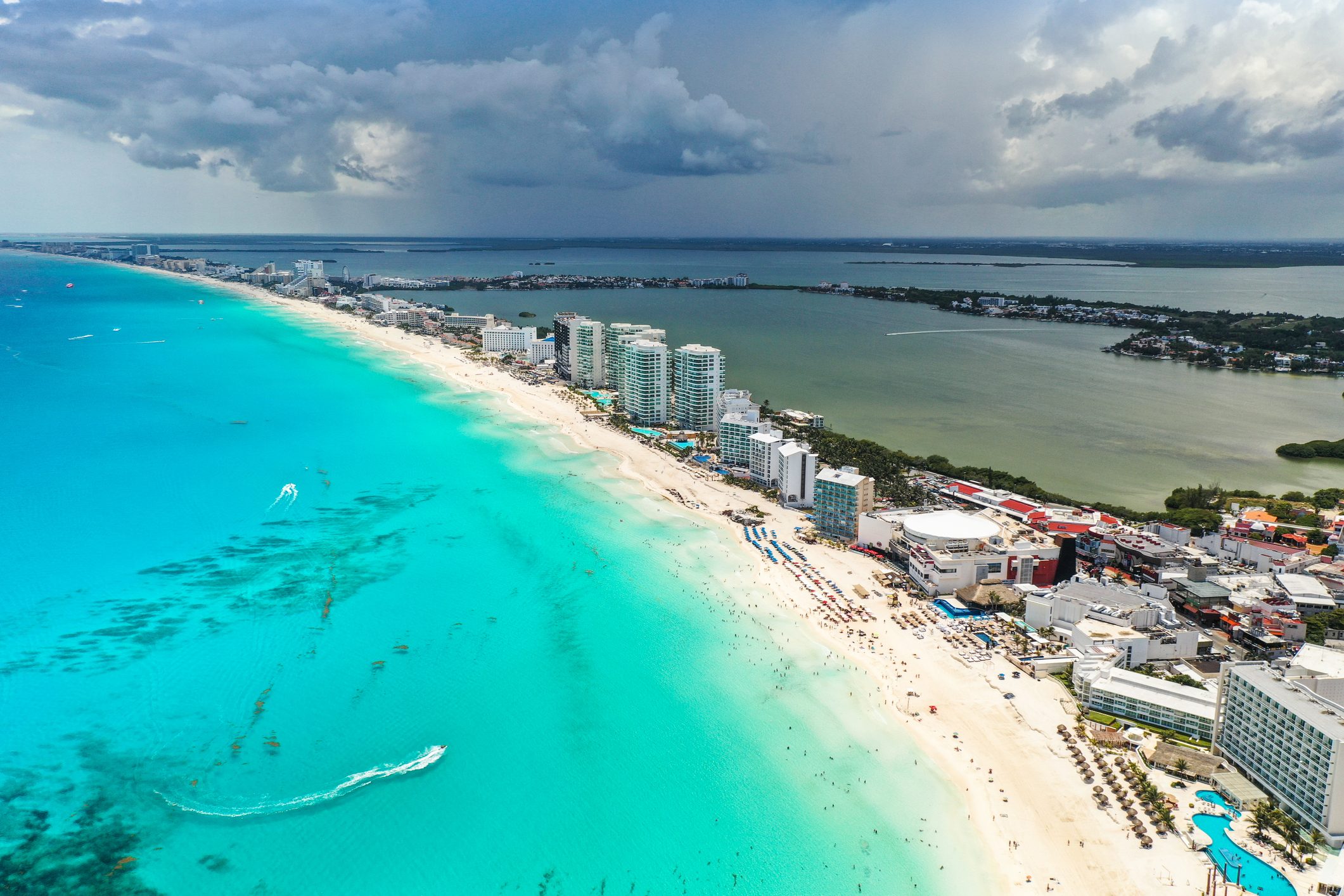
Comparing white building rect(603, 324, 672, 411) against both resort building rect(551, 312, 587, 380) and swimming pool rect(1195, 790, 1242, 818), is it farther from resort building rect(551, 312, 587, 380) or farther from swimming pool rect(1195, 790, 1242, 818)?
swimming pool rect(1195, 790, 1242, 818)

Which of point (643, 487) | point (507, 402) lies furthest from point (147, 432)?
point (643, 487)

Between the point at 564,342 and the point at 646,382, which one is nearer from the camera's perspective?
the point at 646,382

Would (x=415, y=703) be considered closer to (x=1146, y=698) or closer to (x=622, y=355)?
(x=1146, y=698)

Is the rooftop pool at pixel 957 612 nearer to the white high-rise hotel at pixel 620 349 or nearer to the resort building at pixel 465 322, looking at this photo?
the white high-rise hotel at pixel 620 349

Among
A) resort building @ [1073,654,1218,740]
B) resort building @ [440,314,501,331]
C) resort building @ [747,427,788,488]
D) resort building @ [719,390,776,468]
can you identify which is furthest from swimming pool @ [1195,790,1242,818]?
resort building @ [440,314,501,331]

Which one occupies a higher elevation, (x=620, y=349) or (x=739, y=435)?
(x=620, y=349)

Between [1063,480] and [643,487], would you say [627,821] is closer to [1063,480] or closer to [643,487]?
[643,487]

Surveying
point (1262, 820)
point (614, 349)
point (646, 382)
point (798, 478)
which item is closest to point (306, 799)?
point (1262, 820)
